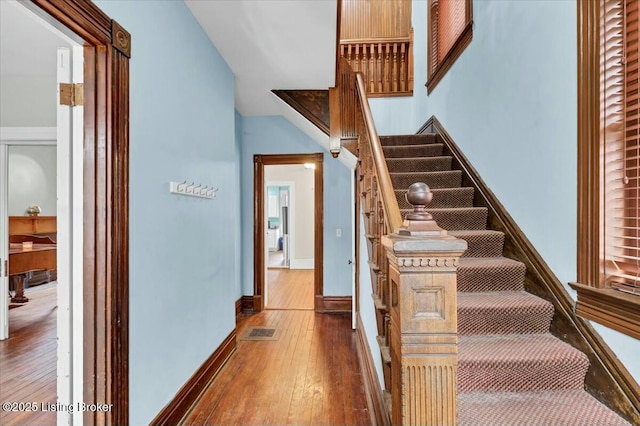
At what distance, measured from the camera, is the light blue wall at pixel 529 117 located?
155 cm

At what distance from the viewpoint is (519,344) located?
4.90ft

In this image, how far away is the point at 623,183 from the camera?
1.31m

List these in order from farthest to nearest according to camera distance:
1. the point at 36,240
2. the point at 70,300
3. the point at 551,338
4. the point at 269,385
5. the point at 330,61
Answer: the point at 36,240
the point at 330,61
the point at 269,385
the point at 551,338
the point at 70,300

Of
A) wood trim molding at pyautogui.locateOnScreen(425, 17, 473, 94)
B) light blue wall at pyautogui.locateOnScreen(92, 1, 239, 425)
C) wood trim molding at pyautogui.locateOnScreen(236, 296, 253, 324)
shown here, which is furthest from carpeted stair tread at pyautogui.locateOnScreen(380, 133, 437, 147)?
wood trim molding at pyautogui.locateOnScreen(236, 296, 253, 324)

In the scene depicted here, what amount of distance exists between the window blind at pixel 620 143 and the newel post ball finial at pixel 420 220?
0.92 m

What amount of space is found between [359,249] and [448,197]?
1068 mm

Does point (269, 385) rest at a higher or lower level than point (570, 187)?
lower

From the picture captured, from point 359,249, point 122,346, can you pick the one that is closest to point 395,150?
point 359,249

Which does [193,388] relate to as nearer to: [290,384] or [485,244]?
[290,384]

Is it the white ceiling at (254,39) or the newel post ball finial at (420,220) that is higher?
the white ceiling at (254,39)

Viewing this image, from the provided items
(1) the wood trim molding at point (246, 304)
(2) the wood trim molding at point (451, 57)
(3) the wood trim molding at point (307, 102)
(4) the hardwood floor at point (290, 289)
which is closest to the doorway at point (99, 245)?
(3) the wood trim molding at point (307, 102)

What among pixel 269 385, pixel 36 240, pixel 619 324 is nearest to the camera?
pixel 619 324

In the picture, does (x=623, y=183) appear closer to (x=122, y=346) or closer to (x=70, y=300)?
(x=122, y=346)

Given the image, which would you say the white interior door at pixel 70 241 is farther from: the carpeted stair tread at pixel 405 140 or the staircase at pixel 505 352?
the carpeted stair tread at pixel 405 140
